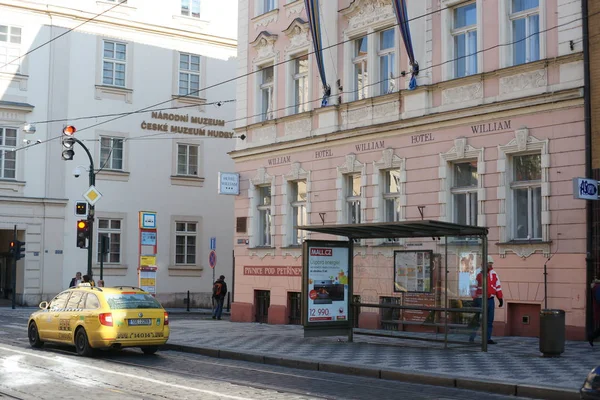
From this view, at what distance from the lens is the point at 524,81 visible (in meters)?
20.9

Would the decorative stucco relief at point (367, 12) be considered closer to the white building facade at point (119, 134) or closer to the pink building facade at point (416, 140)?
the pink building facade at point (416, 140)

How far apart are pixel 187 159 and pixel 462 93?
23.4 m

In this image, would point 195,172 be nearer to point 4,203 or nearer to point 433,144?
point 4,203

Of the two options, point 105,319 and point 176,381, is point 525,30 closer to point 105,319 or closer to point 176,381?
point 105,319

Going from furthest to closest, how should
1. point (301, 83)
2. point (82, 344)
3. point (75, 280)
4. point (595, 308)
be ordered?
point (75, 280) → point (301, 83) → point (595, 308) → point (82, 344)

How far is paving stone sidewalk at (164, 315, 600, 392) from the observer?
14273 millimetres

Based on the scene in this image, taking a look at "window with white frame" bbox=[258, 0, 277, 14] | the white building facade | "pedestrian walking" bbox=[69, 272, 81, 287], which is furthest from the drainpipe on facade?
the white building facade

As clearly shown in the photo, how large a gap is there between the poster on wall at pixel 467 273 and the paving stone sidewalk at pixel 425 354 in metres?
1.21

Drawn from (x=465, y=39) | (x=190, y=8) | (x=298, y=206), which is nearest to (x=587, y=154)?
(x=465, y=39)

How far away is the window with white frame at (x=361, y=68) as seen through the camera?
2611 centimetres

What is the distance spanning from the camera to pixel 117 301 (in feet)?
60.3

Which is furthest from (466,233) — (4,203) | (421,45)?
(4,203)

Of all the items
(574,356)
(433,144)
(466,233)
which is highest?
(433,144)

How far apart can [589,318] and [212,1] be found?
30608 mm
